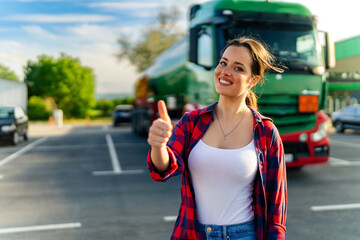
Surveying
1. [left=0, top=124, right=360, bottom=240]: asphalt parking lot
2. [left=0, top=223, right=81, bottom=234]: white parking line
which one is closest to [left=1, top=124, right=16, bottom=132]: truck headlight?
[left=0, top=124, right=360, bottom=240]: asphalt parking lot

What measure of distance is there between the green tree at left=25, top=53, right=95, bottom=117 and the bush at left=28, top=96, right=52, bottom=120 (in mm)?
3248

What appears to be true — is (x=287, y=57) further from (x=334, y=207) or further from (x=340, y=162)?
(x=340, y=162)

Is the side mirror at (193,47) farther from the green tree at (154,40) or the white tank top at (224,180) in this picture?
the green tree at (154,40)

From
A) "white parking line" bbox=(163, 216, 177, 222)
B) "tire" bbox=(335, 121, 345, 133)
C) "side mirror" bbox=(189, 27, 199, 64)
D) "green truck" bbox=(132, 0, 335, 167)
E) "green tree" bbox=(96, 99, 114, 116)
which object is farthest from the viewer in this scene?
"green tree" bbox=(96, 99, 114, 116)

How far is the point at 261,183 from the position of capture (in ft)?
6.76

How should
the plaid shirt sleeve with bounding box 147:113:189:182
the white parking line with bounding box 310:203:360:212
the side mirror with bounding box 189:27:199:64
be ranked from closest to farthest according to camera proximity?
the plaid shirt sleeve with bounding box 147:113:189:182
the white parking line with bounding box 310:203:360:212
the side mirror with bounding box 189:27:199:64

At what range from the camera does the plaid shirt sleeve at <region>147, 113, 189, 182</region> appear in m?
1.93

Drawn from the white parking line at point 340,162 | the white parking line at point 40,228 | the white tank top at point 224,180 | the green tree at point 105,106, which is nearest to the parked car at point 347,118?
the white parking line at point 340,162

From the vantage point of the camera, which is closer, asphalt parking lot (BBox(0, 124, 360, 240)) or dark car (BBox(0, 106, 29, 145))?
asphalt parking lot (BBox(0, 124, 360, 240))

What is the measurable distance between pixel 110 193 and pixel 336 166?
19.3 feet

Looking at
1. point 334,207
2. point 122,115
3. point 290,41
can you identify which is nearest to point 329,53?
point 290,41

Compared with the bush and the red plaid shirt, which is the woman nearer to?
the red plaid shirt

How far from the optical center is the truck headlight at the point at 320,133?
7930 millimetres

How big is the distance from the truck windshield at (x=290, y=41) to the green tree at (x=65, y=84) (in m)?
40.9
